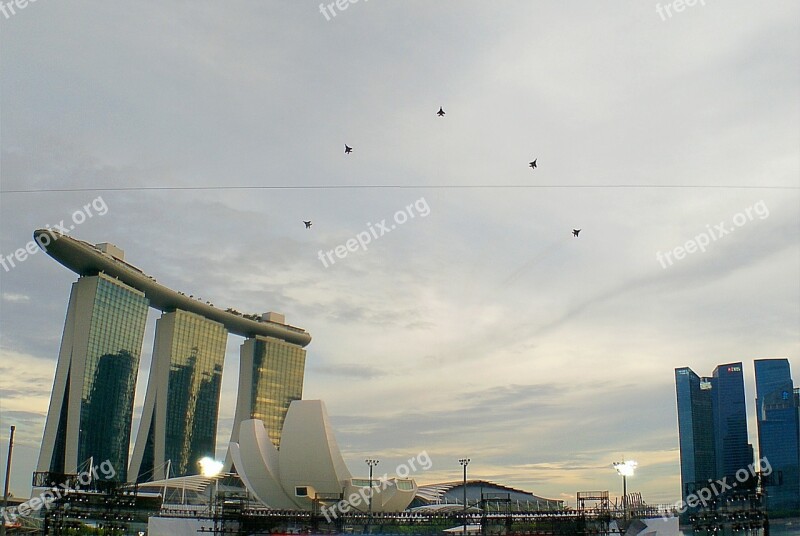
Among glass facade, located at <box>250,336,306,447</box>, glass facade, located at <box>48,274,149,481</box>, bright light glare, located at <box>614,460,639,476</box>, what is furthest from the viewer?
glass facade, located at <box>250,336,306,447</box>

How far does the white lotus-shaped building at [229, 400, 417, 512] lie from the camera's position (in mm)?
54094

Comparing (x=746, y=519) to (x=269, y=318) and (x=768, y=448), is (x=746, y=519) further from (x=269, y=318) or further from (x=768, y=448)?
(x=768, y=448)

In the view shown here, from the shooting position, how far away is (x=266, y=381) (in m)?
160

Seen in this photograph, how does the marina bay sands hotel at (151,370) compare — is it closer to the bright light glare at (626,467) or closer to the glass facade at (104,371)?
the glass facade at (104,371)

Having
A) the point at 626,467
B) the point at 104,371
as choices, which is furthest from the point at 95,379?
the point at 626,467

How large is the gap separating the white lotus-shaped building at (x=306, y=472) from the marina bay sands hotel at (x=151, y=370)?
35.8 metres

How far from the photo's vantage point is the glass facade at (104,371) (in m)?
107

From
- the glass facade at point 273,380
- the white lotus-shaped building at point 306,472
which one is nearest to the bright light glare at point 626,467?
the white lotus-shaped building at point 306,472

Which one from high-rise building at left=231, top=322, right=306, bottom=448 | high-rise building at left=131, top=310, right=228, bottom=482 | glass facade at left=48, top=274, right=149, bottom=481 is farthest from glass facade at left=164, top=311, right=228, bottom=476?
glass facade at left=48, top=274, right=149, bottom=481

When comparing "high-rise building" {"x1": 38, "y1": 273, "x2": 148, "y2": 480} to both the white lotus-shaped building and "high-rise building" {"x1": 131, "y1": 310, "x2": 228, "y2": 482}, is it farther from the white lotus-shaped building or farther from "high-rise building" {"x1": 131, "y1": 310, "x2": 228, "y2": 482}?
the white lotus-shaped building

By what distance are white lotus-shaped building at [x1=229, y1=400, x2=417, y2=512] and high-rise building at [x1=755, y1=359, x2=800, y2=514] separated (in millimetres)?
144955

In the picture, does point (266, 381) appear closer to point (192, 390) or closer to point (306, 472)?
point (192, 390)

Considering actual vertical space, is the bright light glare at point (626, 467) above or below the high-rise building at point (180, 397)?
below

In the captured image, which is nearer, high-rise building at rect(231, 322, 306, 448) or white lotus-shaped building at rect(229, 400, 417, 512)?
white lotus-shaped building at rect(229, 400, 417, 512)
